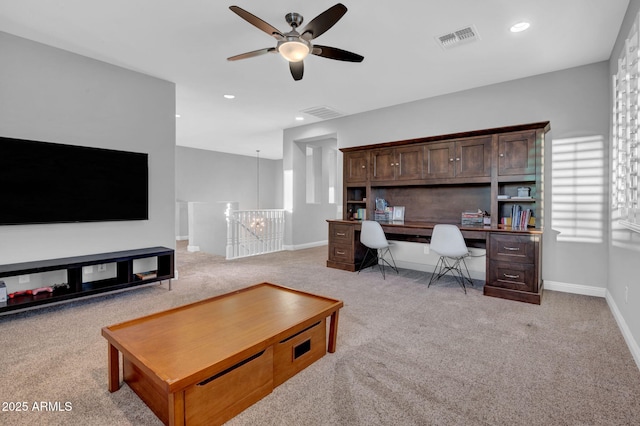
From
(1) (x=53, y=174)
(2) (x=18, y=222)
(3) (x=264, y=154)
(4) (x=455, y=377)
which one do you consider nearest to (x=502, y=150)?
(4) (x=455, y=377)

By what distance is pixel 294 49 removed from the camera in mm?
2615

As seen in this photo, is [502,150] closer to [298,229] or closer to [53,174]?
[298,229]

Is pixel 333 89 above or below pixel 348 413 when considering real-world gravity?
above

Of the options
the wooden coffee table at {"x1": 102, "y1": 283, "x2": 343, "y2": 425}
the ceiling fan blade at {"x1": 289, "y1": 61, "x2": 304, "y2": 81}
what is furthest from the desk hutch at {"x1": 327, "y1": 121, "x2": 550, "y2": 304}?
the wooden coffee table at {"x1": 102, "y1": 283, "x2": 343, "y2": 425}

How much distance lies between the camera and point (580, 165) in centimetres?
372

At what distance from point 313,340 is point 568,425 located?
4.66ft

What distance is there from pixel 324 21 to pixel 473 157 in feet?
9.34

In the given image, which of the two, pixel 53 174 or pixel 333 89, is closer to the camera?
pixel 53 174

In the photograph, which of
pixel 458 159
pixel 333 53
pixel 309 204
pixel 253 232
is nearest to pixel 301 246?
pixel 309 204

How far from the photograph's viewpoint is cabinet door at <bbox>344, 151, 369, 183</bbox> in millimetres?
5258

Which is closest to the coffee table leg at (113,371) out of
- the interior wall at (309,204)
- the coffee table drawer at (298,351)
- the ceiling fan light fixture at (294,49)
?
the coffee table drawer at (298,351)

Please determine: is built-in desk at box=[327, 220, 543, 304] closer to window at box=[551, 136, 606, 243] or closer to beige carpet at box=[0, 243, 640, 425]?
beige carpet at box=[0, 243, 640, 425]

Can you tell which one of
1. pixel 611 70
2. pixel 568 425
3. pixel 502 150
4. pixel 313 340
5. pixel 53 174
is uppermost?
pixel 611 70

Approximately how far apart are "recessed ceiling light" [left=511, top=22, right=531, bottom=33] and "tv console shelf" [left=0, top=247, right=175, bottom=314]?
4.44m
